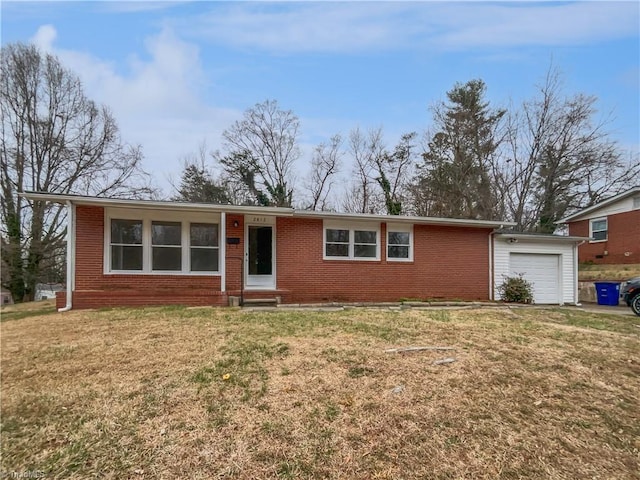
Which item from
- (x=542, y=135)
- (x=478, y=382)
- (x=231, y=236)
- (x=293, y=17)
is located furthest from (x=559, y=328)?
(x=542, y=135)

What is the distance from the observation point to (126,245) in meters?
10.2

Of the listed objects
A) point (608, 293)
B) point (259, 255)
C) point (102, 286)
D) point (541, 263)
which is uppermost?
point (259, 255)

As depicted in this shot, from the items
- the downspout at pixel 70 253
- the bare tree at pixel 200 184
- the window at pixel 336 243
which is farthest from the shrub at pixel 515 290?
the bare tree at pixel 200 184

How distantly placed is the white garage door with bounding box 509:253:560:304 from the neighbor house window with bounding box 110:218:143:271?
466 inches

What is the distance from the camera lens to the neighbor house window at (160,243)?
10.1 meters

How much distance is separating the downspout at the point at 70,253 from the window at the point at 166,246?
185 centimetres

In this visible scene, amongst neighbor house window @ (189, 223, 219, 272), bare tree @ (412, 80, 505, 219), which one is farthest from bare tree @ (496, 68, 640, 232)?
neighbor house window @ (189, 223, 219, 272)

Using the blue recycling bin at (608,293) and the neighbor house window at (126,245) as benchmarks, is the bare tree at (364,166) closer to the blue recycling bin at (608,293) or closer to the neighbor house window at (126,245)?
the blue recycling bin at (608,293)

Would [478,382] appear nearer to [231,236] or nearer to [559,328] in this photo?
[559,328]

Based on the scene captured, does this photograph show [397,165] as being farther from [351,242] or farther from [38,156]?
[38,156]

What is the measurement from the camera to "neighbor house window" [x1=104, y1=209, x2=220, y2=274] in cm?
1009

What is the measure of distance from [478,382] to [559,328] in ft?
13.5

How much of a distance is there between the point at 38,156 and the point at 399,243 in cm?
1927

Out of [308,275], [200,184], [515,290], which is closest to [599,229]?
[515,290]
